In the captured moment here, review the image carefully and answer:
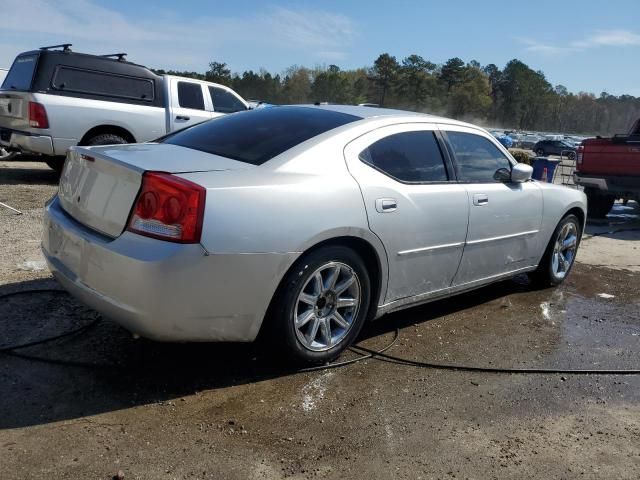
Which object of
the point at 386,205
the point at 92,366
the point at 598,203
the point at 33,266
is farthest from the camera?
the point at 598,203

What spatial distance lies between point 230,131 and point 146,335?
155 centimetres

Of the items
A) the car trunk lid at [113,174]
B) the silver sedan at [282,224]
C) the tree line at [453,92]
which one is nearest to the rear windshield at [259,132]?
the silver sedan at [282,224]

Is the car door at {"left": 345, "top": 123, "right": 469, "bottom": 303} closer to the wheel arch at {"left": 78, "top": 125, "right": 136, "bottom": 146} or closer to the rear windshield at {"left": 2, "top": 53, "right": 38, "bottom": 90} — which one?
the wheel arch at {"left": 78, "top": 125, "right": 136, "bottom": 146}

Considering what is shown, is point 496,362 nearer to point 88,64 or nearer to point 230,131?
point 230,131

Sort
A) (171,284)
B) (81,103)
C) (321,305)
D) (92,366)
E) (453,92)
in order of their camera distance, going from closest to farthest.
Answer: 1. (171,284)
2. (92,366)
3. (321,305)
4. (81,103)
5. (453,92)

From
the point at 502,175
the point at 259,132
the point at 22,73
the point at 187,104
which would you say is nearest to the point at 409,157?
the point at 259,132

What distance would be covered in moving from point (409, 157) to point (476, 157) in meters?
0.88

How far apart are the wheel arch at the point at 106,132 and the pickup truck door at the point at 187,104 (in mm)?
778

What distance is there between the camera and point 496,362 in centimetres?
383

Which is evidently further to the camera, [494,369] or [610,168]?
[610,168]

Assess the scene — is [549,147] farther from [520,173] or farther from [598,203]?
[520,173]

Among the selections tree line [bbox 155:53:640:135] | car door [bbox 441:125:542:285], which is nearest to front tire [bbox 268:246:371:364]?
car door [bbox 441:125:542:285]

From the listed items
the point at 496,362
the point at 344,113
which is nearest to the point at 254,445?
the point at 496,362

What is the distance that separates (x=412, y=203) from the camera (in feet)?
12.3
